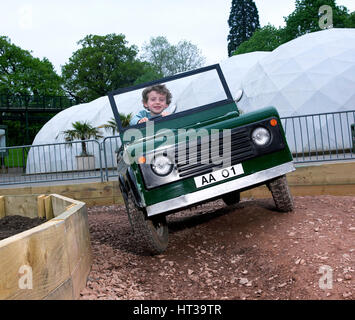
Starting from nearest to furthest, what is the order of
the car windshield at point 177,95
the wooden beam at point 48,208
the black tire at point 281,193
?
the black tire at point 281,193, the car windshield at point 177,95, the wooden beam at point 48,208

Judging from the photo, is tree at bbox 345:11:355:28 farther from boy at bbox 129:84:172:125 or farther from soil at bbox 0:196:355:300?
boy at bbox 129:84:172:125

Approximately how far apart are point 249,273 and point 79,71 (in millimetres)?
45673

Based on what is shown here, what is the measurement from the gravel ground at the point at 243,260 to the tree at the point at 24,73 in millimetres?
41674

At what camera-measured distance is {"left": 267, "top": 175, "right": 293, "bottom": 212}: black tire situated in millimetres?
4391

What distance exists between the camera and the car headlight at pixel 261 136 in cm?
392

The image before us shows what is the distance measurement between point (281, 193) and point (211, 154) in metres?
1.19

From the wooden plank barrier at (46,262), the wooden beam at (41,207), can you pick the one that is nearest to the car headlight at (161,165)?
the wooden plank barrier at (46,262)

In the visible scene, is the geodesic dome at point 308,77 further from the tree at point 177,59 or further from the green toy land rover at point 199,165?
the tree at point 177,59

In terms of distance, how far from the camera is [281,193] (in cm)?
452

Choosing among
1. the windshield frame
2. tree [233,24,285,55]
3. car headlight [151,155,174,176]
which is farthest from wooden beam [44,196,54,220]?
tree [233,24,285,55]

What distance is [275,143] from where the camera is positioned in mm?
3953

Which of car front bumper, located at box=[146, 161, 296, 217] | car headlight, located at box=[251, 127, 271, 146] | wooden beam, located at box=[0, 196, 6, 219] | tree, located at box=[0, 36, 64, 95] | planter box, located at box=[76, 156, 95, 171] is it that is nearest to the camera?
car front bumper, located at box=[146, 161, 296, 217]

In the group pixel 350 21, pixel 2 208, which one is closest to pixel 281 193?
pixel 2 208

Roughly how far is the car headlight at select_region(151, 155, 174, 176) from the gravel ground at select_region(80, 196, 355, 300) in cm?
99
